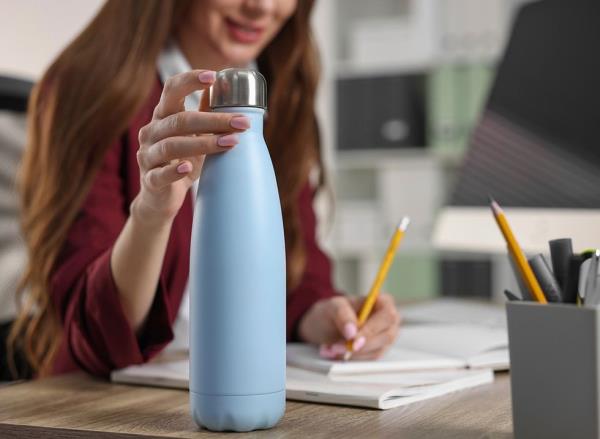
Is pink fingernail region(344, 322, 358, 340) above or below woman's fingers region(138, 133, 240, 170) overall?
below

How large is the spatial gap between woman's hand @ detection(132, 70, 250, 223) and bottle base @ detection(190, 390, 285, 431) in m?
0.17

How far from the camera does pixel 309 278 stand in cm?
125

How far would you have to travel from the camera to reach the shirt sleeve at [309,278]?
1.06 meters

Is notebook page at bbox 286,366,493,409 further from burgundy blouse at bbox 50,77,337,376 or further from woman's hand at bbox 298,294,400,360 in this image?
burgundy blouse at bbox 50,77,337,376

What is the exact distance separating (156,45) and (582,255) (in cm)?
76

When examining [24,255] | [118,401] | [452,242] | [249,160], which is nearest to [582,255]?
[249,160]

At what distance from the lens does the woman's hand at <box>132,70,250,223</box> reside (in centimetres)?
55

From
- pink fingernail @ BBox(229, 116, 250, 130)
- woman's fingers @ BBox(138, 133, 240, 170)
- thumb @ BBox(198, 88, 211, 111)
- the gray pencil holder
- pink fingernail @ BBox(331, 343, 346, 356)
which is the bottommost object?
pink fingernail @ BBox(331, 343, 346, 356)

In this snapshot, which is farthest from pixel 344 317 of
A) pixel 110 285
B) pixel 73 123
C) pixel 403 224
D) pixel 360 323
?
pixel 73 123

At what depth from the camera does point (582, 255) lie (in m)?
0.51

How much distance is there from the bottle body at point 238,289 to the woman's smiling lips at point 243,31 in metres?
0.68

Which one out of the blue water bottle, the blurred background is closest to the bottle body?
the blue water bottle

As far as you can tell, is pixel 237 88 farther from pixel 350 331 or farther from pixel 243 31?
pixel 243 31

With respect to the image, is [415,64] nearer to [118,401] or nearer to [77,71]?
[77,71]
